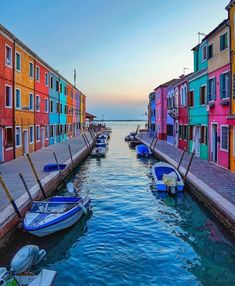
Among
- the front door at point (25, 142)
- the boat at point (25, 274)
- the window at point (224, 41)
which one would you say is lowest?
the boat at point (25, 274)

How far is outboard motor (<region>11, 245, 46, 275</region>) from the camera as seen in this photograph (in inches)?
289

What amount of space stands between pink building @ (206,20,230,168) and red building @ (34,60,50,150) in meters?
17.0

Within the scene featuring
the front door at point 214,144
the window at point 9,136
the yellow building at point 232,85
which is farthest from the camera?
the window at point 9,136

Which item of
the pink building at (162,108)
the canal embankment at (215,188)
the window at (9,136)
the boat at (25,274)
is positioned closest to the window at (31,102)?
the window at (9,136)

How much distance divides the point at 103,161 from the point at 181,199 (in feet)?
51.1

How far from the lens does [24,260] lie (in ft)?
24.7

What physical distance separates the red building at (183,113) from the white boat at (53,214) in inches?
749

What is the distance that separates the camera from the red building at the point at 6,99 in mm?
22984

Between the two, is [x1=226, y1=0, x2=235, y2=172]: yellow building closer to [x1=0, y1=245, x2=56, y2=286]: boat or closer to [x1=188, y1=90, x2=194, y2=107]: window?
[x1=188, y1=90, x2=194, y2=107]: window

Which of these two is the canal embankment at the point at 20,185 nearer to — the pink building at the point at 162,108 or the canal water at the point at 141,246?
A: the canal water at the point at 141,246

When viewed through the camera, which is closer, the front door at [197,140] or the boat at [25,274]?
the boat at [25,274]

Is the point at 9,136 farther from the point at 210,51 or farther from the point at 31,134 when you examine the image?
the point at 210,51

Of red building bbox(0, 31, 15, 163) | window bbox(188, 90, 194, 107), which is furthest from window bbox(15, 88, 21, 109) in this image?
window bbox(188, 90, 194, 107)

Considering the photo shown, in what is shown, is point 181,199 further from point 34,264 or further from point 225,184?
point 34,264
